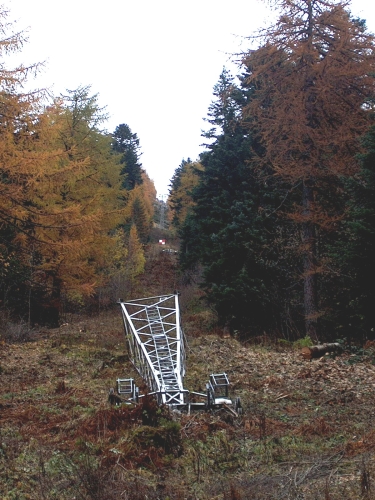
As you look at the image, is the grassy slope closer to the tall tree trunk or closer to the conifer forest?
the conifer forest

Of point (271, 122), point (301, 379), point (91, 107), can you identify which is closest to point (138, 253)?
point (91, 107)

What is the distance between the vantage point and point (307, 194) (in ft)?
58.7

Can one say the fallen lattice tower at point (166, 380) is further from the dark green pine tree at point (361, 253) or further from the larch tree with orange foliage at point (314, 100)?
the larch tree with orange foliage at point (314, 100)

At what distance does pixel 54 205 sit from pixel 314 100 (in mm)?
11402

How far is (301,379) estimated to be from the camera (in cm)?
1039

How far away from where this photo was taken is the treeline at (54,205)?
1324cm

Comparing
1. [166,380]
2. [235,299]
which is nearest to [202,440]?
[166,380]

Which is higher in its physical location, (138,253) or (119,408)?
(138,253)

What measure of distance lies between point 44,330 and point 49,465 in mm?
16056

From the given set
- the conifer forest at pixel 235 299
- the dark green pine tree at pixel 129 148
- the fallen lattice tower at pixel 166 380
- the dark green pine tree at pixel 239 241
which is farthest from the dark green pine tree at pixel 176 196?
the fallen lattice tower at pixel 166 380

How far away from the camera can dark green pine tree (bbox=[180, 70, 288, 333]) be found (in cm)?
1995

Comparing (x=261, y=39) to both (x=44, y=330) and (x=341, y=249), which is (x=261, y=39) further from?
(x=44, y=330)

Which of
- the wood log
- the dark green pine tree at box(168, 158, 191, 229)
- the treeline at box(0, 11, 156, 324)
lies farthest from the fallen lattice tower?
the dark green pine tree at box(168, 158, 191, 229)

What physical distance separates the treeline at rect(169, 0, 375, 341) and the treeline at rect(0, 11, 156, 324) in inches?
227
